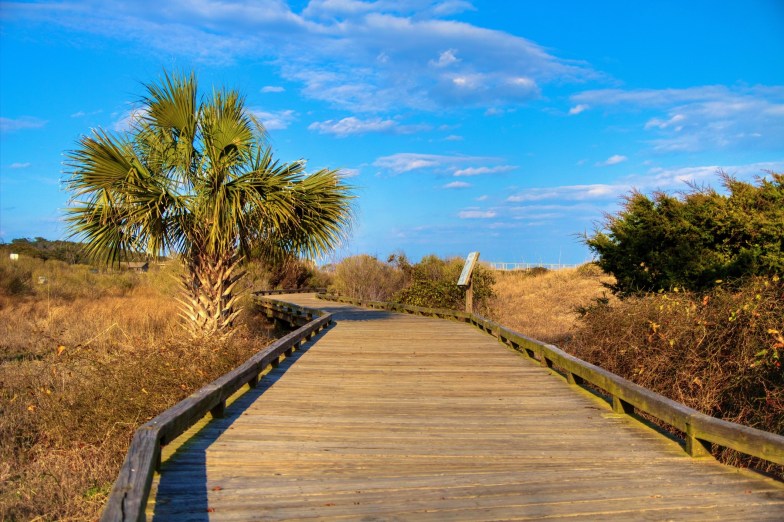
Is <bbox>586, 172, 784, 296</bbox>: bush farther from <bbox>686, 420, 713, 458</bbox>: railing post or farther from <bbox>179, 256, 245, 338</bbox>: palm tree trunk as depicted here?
<bbox>179, 256, 245, 338</bbox>: palm tree trunk

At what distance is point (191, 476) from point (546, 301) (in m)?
25.0

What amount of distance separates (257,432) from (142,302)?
19611 millimetres

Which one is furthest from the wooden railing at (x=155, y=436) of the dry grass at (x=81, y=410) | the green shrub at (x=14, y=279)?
the green shrub at (x=14, y=279)

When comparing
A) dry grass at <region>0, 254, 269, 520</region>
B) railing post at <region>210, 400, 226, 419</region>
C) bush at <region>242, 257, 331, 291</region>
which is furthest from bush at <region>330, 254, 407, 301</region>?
railing post at <region>210, 400, 226, 419</region>

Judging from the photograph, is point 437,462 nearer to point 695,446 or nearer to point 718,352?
point 695,446

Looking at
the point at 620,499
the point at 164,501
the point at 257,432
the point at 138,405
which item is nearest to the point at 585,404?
the point at 620,499

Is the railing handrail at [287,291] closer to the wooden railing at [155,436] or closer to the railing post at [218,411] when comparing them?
the wooden railing at [155,436]

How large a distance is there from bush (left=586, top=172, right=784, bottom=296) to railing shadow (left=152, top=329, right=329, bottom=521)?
8.47m

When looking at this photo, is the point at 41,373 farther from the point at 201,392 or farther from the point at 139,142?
the point at 201,392

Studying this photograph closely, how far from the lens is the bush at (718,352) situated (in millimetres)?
7367

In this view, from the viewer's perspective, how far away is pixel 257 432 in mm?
5559

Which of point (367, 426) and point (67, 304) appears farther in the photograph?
point (67, 304)

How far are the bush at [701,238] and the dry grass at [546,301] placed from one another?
3288 mm

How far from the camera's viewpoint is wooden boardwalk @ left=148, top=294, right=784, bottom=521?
385cm
